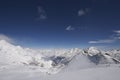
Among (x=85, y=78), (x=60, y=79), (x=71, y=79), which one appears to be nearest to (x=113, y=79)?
(x=85, y=78)

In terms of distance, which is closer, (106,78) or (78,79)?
(106,78)

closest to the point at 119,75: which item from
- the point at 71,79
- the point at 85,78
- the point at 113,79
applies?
the point at 113,79

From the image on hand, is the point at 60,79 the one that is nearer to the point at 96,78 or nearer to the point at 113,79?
the point at 96,78

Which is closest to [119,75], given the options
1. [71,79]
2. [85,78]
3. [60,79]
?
[85,78]

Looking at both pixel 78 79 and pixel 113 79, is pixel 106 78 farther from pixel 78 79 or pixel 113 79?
pixel 78 79

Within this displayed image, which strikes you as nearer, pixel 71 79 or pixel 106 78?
pixel 106 78

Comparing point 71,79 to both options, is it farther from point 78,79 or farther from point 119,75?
point 119,75

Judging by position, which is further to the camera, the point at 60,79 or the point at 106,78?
the point at 60,79
